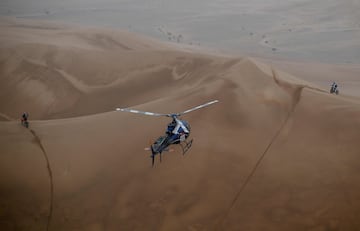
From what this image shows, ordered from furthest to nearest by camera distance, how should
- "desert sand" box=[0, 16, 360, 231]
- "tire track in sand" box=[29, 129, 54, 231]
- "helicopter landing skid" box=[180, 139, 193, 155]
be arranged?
"helicopter landing skid" box=[180, 139, 193, 155] < "tire track in sand" box=[29, 129, 54, 231] < "desert sand" box=[0, 16, 360, 231]

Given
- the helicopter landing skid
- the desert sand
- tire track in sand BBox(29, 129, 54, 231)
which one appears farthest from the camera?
the helicopter landing skid

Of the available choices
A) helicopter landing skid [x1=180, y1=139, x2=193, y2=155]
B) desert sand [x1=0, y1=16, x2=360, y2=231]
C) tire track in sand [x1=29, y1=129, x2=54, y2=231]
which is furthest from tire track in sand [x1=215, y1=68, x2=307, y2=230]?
tire track in sand [x1=29, y1=129, x2=54, y2=231]

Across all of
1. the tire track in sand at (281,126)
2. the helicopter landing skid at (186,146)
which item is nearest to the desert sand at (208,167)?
the tire track in sand at (281,126)

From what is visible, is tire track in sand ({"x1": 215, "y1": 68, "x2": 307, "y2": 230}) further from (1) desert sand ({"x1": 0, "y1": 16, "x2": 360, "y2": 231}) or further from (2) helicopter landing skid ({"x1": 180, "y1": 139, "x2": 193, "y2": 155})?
(2) helicopter landing skid ({"x1": 180, "y1": 139, "x2": 193, "y2": 155})

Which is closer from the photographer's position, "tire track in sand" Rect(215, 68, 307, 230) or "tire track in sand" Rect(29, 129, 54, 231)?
"tire track in sand" Rect(215, 68, 307, 230)

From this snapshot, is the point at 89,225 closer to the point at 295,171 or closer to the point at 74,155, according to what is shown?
the point at 74,155

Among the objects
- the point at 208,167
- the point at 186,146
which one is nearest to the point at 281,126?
the point at 208,167

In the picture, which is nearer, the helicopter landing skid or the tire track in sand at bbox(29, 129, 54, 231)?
the tire track in sand at bbox(29, 129, 54, 231)

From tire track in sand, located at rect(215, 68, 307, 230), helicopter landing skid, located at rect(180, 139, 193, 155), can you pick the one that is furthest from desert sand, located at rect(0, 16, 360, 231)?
helicopter landing skid, located at rect(180, 139, 193, 155)

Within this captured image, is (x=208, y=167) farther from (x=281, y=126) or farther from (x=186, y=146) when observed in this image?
(x=281, y=126)

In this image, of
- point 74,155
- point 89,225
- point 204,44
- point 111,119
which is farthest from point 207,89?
point 204,44

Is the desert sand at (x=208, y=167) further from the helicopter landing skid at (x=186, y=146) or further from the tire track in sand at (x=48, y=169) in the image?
the helicopter landing skid at (x=186, y=146)
